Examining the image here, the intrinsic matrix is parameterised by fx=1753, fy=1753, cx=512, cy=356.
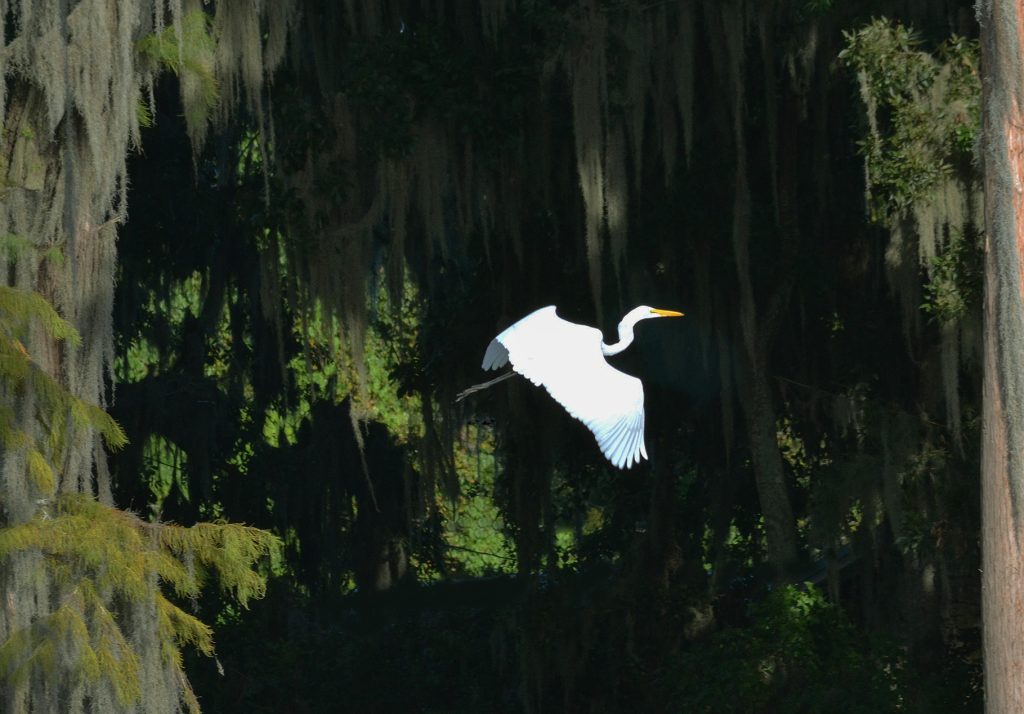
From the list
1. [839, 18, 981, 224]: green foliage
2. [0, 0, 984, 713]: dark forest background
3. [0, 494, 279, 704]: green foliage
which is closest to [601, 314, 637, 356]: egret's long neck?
[0, 0, 984, 713]: dark forest background

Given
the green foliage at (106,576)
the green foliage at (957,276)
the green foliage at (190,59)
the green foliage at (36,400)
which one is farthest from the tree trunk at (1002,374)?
the green foliage at (190,59)

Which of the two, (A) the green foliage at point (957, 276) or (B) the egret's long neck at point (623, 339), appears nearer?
(B) the egret's long neck at point (623, 339)

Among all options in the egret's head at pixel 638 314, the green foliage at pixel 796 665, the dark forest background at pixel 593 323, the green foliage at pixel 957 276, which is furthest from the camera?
the dark forest background at pixel 593 323

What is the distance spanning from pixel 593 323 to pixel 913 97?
3131 millimetres

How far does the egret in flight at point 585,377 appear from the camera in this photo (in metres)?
7.62

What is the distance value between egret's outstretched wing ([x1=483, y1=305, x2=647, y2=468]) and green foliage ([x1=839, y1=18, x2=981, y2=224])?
205cm

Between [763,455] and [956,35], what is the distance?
3.14 metres

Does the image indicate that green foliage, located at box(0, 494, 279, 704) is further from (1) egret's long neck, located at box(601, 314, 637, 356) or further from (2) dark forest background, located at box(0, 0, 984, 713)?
(1) egret's long neck, located at box(601, 314, 637, 356)

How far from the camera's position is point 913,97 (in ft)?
30.9

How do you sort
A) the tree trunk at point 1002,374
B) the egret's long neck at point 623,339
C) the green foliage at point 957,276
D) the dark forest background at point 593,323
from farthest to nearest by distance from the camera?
1. the dark forest background at point 593,323
2. the green foliage at point 957,276
3. the egret's long neck at point 623,339
4. the tree trunk at point 1002,374

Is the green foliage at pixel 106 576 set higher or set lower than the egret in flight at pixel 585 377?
lower

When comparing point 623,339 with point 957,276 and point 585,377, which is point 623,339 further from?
point 957,276

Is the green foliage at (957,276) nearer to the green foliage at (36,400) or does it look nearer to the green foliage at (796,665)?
the green foliage at (796,665)

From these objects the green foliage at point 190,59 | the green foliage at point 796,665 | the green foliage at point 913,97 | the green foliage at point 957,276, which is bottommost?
the green foliage at point 796,665
